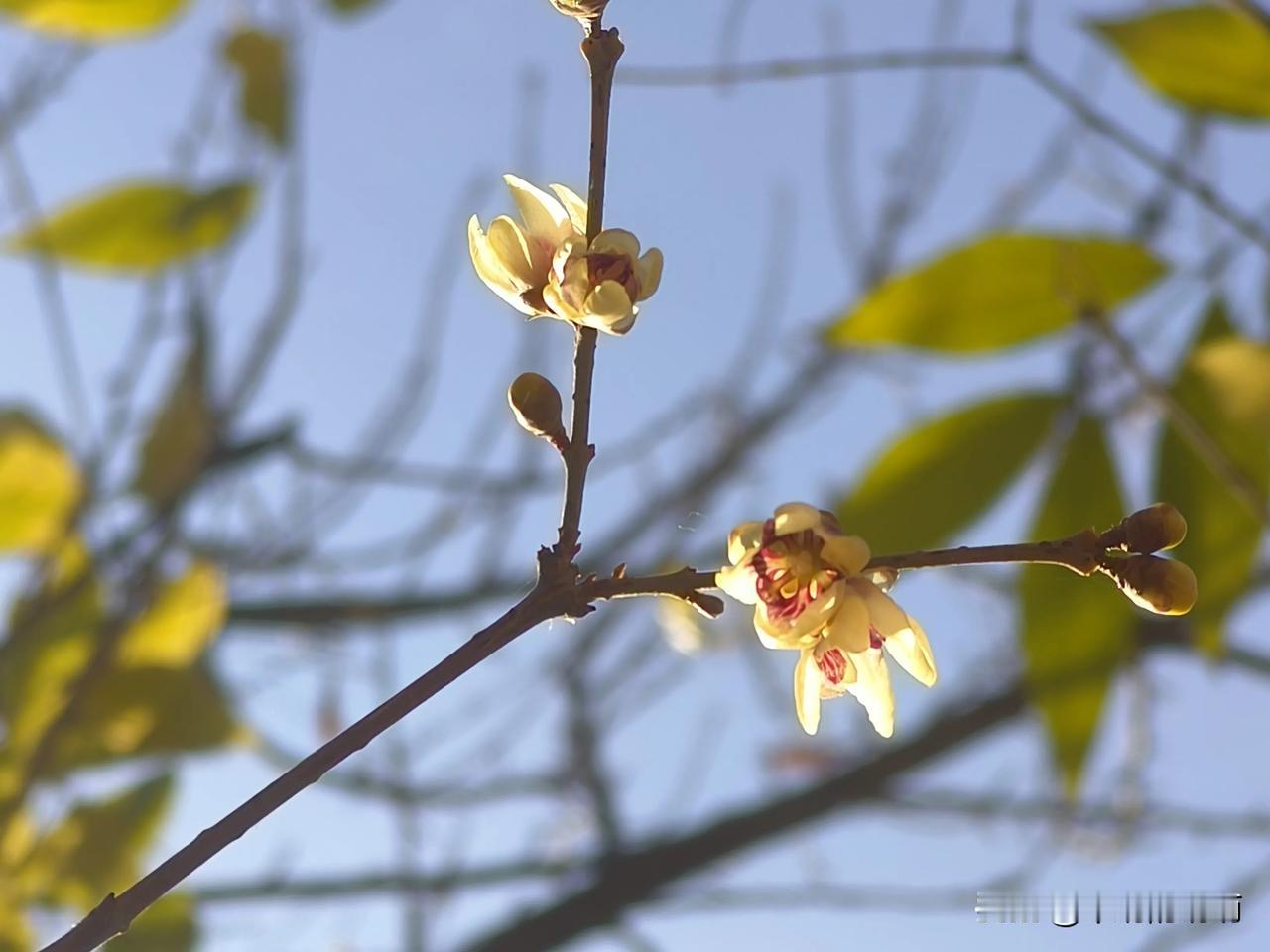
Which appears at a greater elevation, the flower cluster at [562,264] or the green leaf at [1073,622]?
the green leaf at [1073,622]

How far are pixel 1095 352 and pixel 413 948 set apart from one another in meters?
0.86

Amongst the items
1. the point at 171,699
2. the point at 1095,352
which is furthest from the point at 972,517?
the point at 171,699

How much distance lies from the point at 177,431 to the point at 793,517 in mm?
952

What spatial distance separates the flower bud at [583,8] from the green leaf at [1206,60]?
20.1 inches

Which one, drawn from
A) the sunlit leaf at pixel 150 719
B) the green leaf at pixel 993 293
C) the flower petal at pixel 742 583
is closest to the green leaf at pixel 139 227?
the sunlit leaf at pixel 150 719

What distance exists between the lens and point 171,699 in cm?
100

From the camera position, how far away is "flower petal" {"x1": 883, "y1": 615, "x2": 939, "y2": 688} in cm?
40

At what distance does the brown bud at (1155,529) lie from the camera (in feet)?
1.20

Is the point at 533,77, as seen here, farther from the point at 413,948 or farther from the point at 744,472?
the point at 413,948

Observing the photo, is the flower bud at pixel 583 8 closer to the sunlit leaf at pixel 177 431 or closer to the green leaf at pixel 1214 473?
the green leaf at pixel 1214 473

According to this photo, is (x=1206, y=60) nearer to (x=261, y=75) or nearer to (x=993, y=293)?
(x=993, y=293)

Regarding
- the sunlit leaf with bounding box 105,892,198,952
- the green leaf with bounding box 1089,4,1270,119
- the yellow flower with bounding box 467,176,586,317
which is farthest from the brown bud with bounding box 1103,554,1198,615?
the sunlit leaf with bounding box 105,892,198,952

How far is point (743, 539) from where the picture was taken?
395 mm

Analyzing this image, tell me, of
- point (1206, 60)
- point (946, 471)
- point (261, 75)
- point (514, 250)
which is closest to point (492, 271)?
point (514, 250)
